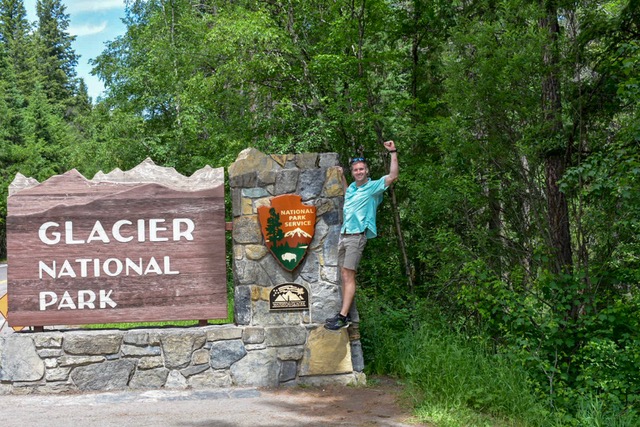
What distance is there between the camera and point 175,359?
641cm

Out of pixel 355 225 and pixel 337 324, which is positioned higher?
pixel 355 225

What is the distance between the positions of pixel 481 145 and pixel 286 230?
156 inches

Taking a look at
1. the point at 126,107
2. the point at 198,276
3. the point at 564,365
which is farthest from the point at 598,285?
the point at 126,107

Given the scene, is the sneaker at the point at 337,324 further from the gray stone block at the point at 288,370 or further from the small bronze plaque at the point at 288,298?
the gray stone block at the point at 288,370

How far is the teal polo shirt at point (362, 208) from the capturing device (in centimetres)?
641

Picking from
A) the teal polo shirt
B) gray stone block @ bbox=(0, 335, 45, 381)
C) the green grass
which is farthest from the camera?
the teal polo shirt

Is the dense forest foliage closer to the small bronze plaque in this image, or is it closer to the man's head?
the small bronze plaque

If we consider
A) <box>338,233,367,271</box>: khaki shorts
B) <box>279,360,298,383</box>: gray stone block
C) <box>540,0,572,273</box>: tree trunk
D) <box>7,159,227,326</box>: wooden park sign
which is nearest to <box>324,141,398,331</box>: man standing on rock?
<box>338,233,367,271</box>: khaki shorts

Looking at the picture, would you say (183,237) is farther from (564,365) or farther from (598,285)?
(598,285)

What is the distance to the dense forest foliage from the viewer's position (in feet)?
22.9

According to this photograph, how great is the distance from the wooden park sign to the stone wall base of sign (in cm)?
24

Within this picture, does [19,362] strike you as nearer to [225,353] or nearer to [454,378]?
[225,353]

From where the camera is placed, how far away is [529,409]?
5484 millimetres

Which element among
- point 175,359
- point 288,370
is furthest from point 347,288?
point 175,359
